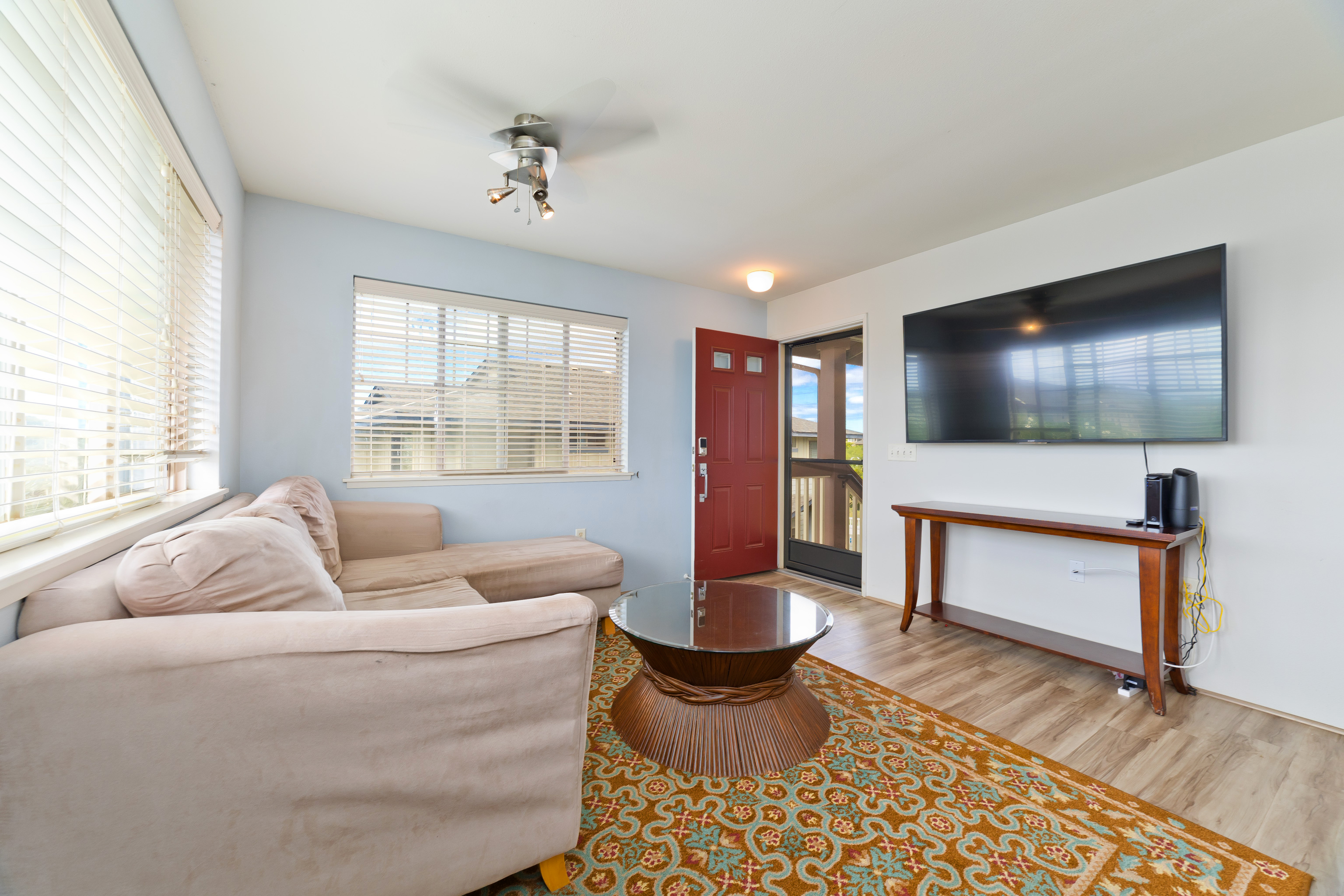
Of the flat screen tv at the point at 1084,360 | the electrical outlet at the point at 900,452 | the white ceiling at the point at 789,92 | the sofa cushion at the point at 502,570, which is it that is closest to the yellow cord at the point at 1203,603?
the flat screen tv at the point at 1084,360

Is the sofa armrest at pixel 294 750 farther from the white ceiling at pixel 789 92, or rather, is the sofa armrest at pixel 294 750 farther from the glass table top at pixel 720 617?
the white ceiling at pixel 789 92

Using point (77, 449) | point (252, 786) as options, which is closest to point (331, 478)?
point (77, 449)

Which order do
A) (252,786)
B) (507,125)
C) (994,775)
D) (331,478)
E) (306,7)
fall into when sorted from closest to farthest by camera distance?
1. (252,786)
2. (306,7)
3. (994,775)
4. (507,125)
5. (331,478)

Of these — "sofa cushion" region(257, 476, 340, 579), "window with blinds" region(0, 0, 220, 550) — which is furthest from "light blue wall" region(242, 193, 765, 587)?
"window with blinds" region(0, 0, 220, 550)

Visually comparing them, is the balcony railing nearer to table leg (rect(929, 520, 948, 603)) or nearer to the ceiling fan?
table leg (rect(929, 520, 948, 603))

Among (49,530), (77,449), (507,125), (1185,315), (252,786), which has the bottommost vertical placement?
(252,786)

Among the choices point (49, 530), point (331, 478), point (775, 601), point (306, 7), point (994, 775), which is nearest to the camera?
point (49, 530)

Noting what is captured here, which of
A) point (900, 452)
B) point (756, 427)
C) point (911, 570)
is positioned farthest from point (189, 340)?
point (900, 452)

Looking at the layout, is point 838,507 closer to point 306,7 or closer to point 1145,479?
point 1145,479

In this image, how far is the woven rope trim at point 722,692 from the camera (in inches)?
73.9

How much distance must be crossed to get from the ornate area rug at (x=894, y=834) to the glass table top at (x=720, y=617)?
431 millimetres

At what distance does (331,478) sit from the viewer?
3102 mm

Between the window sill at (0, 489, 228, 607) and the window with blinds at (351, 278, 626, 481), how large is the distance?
156 centimetres

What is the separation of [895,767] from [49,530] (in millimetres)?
2406
